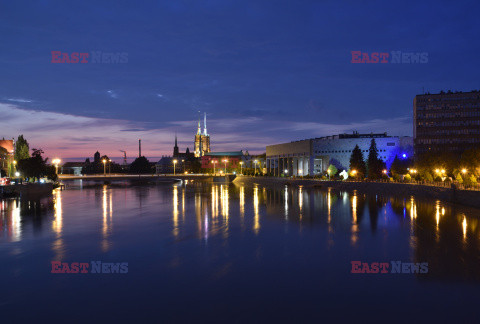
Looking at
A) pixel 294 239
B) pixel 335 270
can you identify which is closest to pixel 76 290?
pixel 335 270

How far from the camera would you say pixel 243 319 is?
11172mm

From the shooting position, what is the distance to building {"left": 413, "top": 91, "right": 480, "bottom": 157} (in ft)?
435

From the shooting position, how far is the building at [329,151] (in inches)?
3922

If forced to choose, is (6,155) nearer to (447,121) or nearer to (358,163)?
(358,163)

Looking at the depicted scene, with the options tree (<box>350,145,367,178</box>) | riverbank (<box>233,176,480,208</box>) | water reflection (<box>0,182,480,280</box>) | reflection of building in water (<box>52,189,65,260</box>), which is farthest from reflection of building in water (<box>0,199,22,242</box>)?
tree (<box>350,145,367,178</box>)

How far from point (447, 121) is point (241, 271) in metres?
145

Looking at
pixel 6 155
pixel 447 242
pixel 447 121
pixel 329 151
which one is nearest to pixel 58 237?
pixel 447 242

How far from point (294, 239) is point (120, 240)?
11.2 m

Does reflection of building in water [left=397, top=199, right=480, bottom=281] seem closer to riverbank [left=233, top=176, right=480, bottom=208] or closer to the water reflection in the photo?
the water reflection

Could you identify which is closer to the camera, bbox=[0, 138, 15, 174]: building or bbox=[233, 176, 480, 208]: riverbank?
bbox=[233, 176, 480, 208]: riverbank

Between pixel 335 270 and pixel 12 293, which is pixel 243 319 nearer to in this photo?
pixel 335 270

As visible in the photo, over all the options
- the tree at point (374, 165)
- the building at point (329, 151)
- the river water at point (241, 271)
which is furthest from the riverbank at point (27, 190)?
the building at point (329, 151)

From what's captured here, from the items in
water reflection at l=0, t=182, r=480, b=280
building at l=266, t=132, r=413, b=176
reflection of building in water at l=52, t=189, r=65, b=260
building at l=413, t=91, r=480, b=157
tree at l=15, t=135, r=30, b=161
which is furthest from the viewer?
building at l=413, t=91, r=480, b=157

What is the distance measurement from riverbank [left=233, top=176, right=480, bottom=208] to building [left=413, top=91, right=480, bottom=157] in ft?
235
